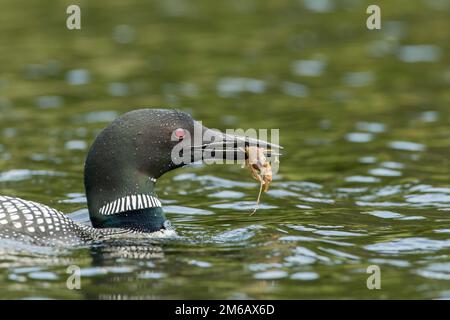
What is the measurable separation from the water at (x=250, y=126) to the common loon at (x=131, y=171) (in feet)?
1.09

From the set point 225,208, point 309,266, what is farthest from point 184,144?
point 309,266

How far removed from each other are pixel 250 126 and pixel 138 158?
12.6 feet

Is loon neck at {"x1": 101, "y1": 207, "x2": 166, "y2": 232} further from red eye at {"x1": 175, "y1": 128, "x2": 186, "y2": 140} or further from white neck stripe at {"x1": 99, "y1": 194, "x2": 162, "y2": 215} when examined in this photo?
red eye at {"x1": 175, "y1": 128, "x2": 186, "y2": 140}

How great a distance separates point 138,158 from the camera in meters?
7.63

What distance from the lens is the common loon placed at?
738 cm

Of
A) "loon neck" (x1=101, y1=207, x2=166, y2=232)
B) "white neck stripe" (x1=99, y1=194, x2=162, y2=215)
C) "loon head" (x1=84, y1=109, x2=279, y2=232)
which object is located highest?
"loon head" (x1=84, y1=109, x2=279, y2=232)

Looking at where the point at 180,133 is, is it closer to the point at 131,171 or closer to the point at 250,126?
the point at 131,171

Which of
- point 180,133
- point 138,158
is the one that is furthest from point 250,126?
point 138,158

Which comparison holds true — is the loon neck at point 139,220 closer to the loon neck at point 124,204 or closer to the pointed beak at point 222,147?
the loon neck at point 124,204

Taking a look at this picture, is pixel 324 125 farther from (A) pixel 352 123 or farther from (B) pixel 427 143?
(B) pixel 427 143

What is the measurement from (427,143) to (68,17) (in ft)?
25.7

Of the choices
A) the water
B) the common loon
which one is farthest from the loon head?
the water

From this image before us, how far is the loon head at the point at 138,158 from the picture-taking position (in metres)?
7.52

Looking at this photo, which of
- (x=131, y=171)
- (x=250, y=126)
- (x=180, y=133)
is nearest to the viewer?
(x=131, y=171)
